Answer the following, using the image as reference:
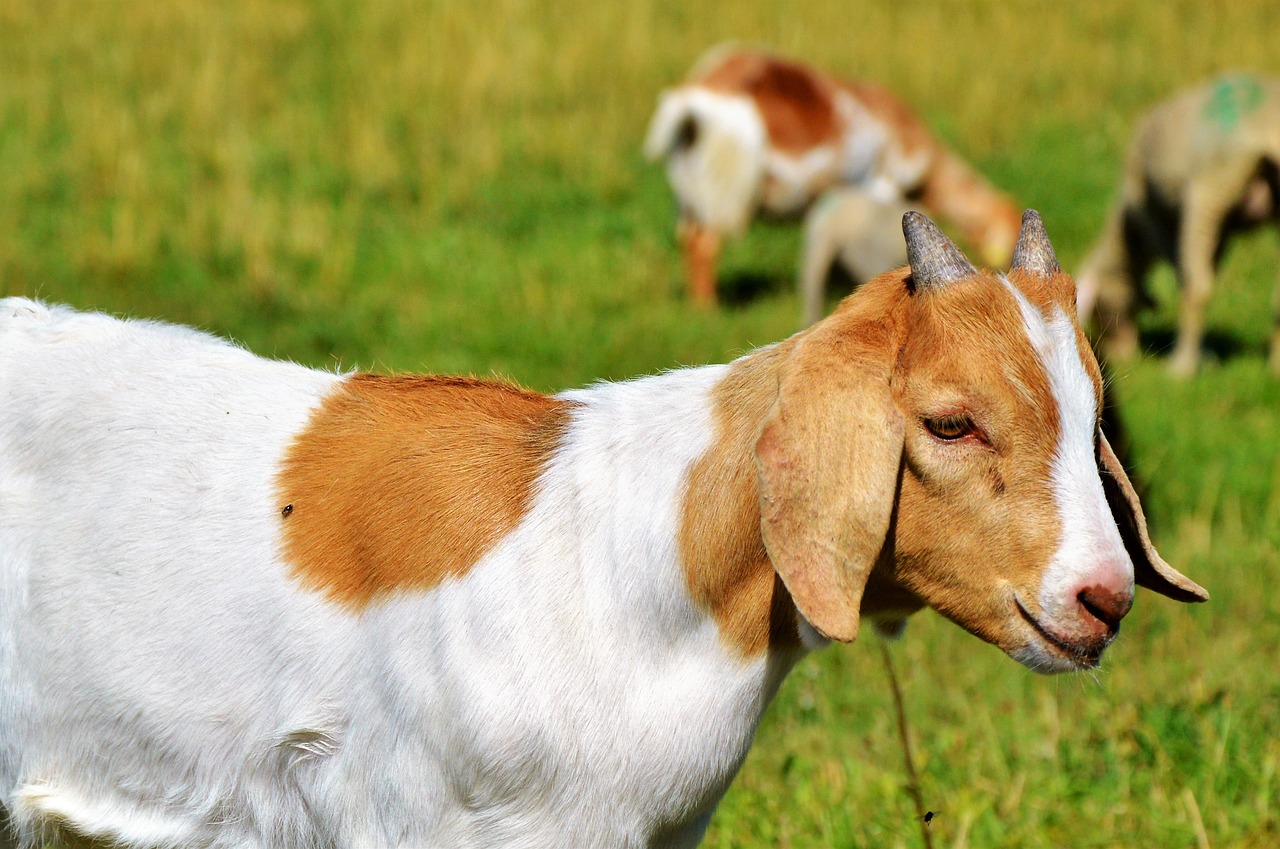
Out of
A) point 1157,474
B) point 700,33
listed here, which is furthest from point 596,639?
point 700,33

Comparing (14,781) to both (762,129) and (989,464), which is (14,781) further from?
(762,129)

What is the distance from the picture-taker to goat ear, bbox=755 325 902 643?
241 centimetres

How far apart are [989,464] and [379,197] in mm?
9643

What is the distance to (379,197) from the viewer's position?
1159 cm

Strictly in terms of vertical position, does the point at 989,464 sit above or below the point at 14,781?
above

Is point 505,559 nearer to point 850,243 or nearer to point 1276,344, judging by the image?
point 850,243

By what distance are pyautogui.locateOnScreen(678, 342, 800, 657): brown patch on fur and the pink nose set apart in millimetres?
530

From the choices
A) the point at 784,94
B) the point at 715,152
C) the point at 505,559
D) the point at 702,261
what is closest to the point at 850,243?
the point at 702,261

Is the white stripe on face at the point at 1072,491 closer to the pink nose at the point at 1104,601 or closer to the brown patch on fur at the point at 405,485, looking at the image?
the pink nose at the point at 1104,601

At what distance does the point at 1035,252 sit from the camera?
276 centimetres

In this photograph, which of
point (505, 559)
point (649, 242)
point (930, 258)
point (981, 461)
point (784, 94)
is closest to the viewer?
point (981, 461)

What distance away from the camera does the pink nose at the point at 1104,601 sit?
2369 mm

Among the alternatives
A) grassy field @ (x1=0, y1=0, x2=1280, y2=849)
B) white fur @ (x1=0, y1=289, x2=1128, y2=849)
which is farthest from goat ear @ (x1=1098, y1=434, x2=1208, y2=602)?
white fur @ (x1=0, y1=289, x2=1128, y2=849)

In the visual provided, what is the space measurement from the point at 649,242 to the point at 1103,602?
9577 millimetres
